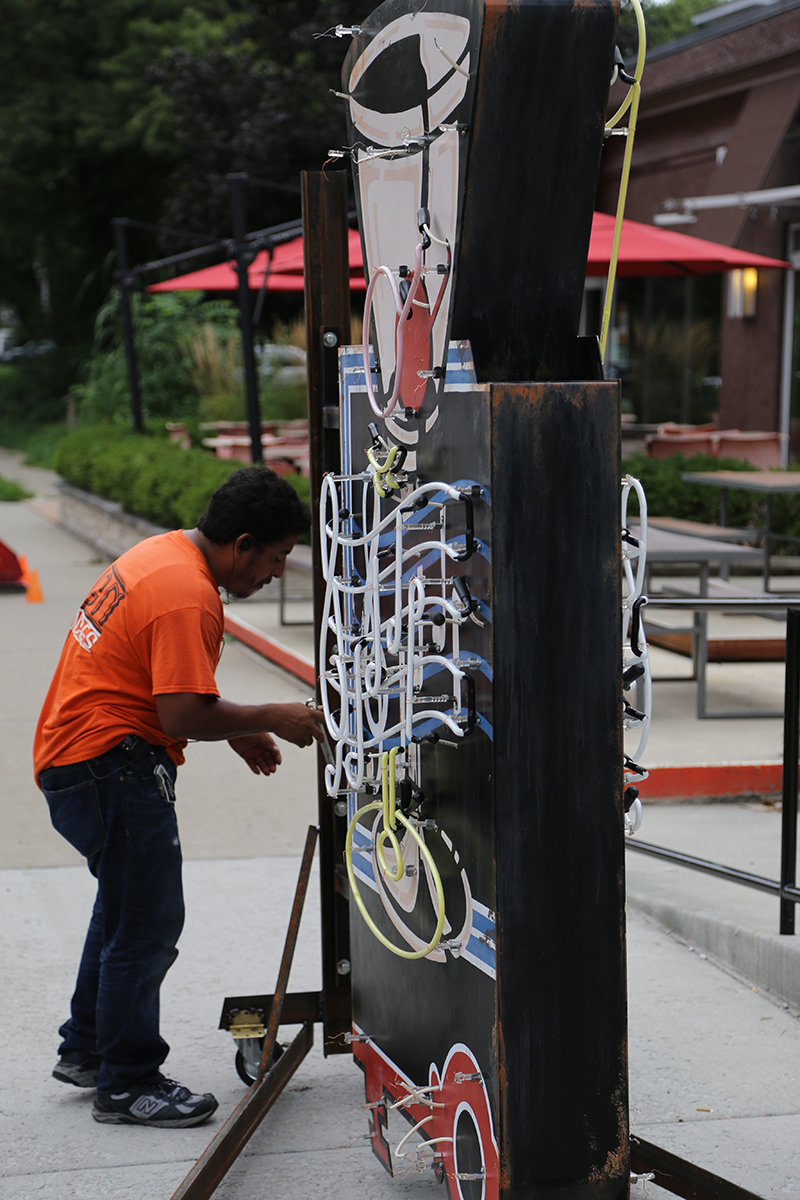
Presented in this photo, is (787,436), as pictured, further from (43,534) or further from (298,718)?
(298,718)

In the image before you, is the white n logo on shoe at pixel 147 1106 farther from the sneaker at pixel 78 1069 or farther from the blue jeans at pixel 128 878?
the sneaker at pixel 78 1069

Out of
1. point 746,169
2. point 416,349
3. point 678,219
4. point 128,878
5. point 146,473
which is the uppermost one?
point 746,169

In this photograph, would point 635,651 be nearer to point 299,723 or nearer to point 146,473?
point 299,723

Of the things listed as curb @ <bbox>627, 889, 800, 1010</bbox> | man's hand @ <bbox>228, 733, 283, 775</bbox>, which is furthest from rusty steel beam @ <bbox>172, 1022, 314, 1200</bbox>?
curb @ <bbox>627, 889, 800, 1010</bbox>

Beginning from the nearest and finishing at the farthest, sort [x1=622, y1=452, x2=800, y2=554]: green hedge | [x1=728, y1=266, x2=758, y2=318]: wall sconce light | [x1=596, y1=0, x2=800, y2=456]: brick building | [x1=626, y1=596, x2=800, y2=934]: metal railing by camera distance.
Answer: [x1=626, y1=596, x2=800, y2=934]: metal railing < [x1=622, y1=452, x2=800, y2=554]: green hedge < [x1=596, y1=0, x2=800, y2=456]: brick building < [x1=728, y1=266, x2=758, y2=318]: wall sconce light

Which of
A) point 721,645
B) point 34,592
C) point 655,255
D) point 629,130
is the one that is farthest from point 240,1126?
point 34,592

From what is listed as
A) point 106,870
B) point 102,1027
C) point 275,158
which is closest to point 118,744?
point 106,870

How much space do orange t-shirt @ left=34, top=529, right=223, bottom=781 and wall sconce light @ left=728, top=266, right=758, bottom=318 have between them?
14.0m

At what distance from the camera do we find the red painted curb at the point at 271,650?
8422 millimetres

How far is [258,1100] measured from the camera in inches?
130

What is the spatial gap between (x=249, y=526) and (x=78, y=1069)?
5.12 feet

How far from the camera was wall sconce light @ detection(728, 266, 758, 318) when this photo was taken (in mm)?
16203

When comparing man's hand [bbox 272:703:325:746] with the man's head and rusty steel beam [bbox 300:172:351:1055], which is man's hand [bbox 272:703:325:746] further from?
the man's head

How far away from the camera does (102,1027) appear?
3.52 metres
